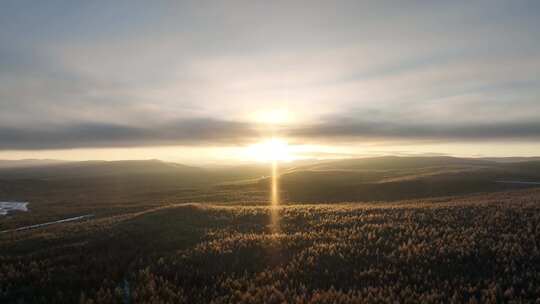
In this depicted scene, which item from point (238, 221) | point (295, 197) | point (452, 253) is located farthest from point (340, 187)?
point (452, 253)

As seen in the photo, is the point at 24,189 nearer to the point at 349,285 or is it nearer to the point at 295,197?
the point at 295,197

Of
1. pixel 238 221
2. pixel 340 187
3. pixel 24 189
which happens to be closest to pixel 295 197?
pixel 340 187

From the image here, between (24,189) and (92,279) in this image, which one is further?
(24,189)

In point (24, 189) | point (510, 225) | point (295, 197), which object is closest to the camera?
point (510, 225)

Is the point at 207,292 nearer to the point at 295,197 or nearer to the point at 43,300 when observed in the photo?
the point at 43,300

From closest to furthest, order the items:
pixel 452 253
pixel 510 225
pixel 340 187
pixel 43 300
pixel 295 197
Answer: pixel 43 300 < pixel 452 253 < pixel 510 225 < pixel 295 197 < pixel 340 187

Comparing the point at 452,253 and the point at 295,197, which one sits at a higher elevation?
the point at 452,253
